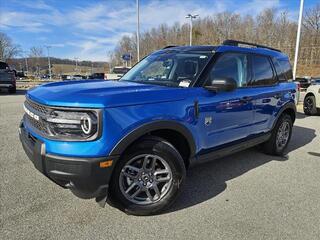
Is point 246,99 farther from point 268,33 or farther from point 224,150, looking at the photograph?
point 268,33

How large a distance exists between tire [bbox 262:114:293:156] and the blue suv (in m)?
0.71

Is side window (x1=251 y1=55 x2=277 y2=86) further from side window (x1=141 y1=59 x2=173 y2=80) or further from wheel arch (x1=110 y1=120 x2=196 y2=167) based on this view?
wheel arch (x1=110 y1=120 x2=196 y2=167)

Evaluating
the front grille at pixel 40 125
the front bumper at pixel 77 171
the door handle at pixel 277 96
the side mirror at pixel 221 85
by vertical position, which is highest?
the side mirror at pixel 221 85

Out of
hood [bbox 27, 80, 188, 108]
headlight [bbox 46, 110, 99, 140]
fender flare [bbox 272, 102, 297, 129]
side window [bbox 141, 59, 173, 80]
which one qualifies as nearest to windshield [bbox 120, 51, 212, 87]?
side window [bbox 141, 59, 173, 80]

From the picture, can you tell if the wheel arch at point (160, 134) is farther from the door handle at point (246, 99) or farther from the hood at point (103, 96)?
the door handle at point (246, 99)

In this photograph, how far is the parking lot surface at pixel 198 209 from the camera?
9.24ft

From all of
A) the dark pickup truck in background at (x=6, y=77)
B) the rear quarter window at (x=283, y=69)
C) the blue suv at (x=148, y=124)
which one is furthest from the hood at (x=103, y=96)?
the dark pickup truck in background at (x=6, y=77)

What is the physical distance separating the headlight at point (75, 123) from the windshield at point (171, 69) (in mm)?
1283

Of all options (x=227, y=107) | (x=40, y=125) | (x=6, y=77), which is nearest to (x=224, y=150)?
(x=227, y=107)

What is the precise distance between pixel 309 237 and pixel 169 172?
1491 mm

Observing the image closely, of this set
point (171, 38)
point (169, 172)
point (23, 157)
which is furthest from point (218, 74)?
point (171, 38)

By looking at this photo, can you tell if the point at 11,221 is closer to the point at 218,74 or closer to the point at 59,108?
the point at 59,108

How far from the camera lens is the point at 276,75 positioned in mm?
5035

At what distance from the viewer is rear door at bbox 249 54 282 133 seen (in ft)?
14.5
